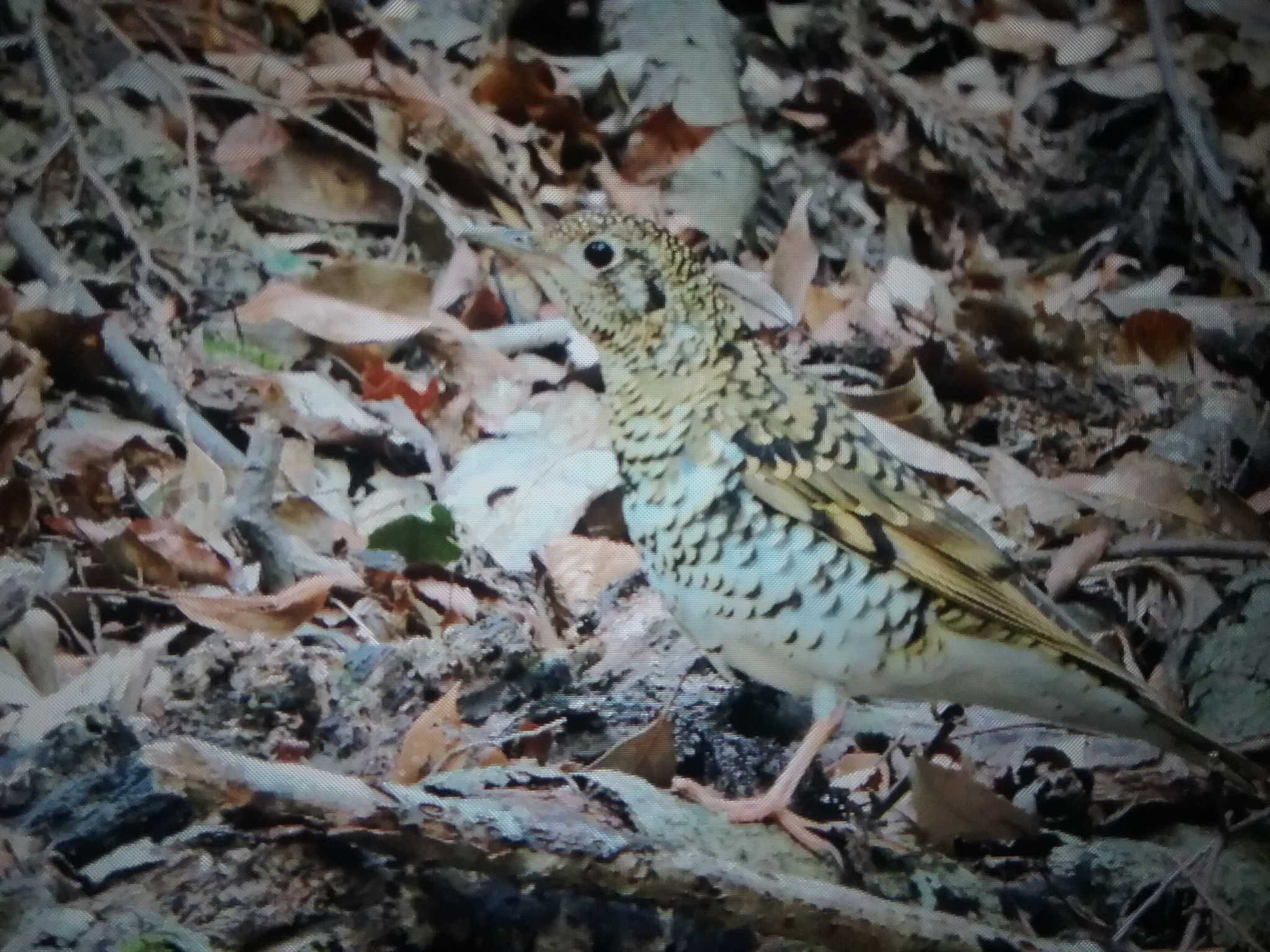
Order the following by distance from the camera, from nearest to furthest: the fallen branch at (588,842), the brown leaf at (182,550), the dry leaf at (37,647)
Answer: the fallen branch at (588,842)
the dry leaf at (37,647)
the brown leaf at (182,550)

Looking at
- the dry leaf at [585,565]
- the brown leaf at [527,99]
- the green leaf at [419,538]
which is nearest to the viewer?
the green leaf at [419,538]

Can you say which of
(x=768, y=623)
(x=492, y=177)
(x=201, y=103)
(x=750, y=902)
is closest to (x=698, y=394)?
(x=768, y=623)

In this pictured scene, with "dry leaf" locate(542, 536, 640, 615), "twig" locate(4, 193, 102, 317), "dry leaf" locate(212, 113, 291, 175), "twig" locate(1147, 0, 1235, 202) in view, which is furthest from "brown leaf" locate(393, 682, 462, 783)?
"twig" locate(1147, 0, 1235, 202)

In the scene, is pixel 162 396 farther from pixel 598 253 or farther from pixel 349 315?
pixel 598 253

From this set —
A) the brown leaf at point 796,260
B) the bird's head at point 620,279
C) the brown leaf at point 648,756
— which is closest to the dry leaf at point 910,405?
the brown leaf at point 796,260

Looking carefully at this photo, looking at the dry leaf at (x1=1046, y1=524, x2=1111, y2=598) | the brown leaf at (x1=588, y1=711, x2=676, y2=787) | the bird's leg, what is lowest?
the bird's leg

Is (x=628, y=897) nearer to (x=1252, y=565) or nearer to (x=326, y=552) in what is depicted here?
(x=326, y=552)

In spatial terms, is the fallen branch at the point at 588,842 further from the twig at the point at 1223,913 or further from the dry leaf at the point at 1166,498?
the dry leaf at the point at 1166,498

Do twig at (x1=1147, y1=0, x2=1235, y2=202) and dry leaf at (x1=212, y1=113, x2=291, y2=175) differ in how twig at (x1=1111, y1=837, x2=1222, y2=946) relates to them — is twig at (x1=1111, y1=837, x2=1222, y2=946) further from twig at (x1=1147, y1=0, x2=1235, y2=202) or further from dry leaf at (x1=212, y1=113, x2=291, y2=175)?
dry leaf at (x1=212, y1=113, x2=291, y2=175)
